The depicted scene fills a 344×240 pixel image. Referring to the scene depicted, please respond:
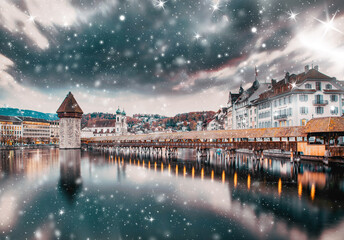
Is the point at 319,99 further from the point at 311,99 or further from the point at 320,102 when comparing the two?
the point at 311,99

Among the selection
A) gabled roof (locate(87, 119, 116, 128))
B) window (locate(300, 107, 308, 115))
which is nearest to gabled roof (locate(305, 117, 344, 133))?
window (locate(300, 107, 308, 115))

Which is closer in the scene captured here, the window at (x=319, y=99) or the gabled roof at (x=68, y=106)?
the window at (x=319, y=99)

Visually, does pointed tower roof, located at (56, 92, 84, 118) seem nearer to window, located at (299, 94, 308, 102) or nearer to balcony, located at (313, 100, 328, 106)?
window, located at (299, 94, 308, 102)

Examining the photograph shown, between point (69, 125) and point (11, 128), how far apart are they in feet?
165

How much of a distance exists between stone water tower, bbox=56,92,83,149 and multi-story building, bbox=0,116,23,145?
125 ft

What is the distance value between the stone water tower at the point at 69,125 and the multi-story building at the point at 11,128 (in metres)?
38.2

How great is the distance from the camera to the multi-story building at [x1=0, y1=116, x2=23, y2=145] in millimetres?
92062

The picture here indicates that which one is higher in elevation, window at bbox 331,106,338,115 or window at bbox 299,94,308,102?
window at bbox 299,94,308,102

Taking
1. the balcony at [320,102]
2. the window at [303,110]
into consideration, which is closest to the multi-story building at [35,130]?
the window at [303,110]

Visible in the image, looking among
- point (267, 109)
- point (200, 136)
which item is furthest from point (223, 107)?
point (200, 136)

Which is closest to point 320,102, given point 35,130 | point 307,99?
point 307,99

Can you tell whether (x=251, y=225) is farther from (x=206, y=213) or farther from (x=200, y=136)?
(x=200, y=136)

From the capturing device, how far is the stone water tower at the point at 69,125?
64.3 metres

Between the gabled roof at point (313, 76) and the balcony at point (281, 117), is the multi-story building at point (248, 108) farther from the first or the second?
the gabled roof at point (313, 76)
